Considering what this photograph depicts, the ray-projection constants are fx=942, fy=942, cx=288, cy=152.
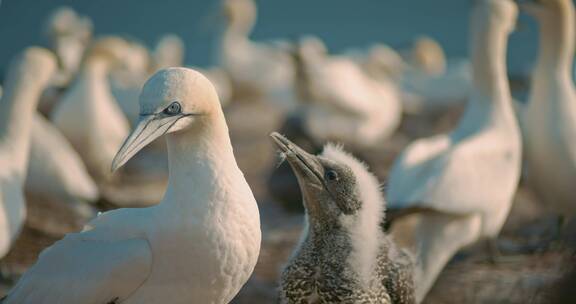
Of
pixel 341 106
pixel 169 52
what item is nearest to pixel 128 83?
pixel 341 106

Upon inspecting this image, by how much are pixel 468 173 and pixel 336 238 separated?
2.41 metres

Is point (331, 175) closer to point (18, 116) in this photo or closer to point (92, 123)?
point (18, 116)

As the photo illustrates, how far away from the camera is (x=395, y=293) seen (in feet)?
14.8

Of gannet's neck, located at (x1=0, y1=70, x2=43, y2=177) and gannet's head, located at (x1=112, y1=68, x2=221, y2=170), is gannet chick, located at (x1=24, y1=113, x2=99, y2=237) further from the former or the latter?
gannet's head, located at (x1=112, y1=68, x2=221, y2=170)

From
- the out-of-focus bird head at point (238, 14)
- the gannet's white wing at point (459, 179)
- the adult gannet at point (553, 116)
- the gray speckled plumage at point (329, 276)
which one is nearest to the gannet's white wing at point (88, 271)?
the gray speckled plumage at point (329, 276)

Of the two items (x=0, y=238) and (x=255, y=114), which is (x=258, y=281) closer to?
(x=0, y=238)

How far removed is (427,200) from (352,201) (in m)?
1.78

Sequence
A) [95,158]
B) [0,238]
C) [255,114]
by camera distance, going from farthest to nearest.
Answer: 1. [255,114]
2. [95,158]
3. [0,238]

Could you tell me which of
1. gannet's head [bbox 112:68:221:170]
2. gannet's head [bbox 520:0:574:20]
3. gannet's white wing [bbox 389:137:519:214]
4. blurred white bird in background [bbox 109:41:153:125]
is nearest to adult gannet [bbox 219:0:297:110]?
blurred white bird in background [bbox 109:41:153:125]

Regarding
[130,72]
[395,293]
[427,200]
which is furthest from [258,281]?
[130,72]

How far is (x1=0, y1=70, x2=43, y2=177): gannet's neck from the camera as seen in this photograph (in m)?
6.71

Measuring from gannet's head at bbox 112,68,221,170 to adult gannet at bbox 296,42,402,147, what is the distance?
943 cm

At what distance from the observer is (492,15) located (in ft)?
25.1

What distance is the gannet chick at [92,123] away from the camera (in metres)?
10.4
